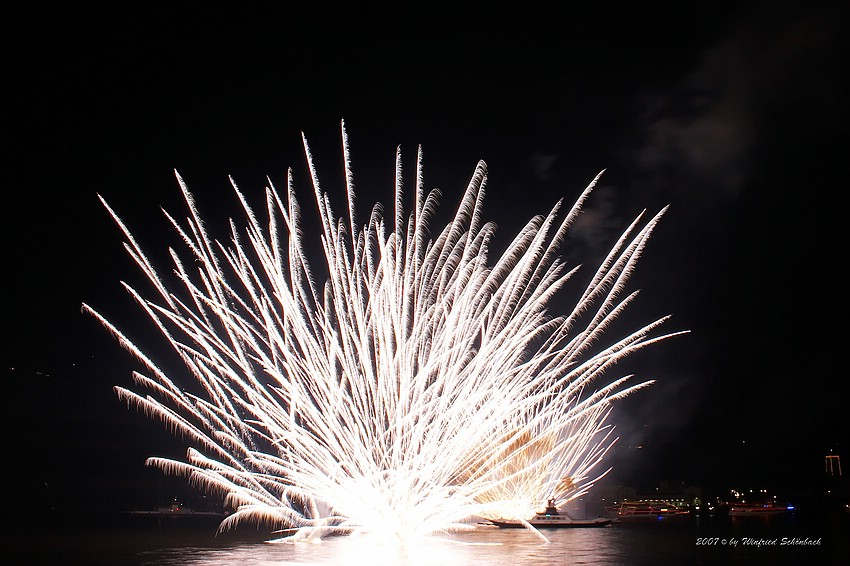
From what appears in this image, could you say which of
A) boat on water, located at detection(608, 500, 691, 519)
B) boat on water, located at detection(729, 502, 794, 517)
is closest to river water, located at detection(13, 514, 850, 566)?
boat on water, located at detection(608, 500, 691, 519)

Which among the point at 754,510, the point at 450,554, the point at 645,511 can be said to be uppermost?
the point at 450,554

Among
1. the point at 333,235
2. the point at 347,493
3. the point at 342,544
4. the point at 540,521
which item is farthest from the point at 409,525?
the point at 540,521

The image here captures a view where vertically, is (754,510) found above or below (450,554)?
below

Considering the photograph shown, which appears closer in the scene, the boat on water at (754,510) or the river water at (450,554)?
the river water at (450,554)

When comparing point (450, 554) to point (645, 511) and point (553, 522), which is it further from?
point (645, 511)

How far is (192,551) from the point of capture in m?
33.3

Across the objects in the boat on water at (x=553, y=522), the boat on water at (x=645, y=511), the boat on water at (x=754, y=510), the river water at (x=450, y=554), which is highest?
the river water at (x=450, y=554)

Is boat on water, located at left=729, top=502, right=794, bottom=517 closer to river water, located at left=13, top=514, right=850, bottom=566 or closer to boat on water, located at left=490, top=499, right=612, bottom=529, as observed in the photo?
boat on water, located at left=490, top=499, right=612, bottom=529

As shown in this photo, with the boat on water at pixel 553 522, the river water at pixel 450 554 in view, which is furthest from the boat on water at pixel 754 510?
the river water at pixel 450 554

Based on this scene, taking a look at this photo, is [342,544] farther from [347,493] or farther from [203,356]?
[203,356]

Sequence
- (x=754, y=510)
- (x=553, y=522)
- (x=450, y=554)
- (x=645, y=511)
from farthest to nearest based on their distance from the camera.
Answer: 1. (x=754, y=510)
2. (x=645, y=511)
3. (x=553, y=522)
4. (x=450, y=554)

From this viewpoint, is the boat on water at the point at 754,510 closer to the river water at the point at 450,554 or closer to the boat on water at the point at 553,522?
the boat on water at the point at 553,522

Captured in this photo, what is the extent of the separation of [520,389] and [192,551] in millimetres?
18702

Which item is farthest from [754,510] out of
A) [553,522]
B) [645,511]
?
[553,522]
